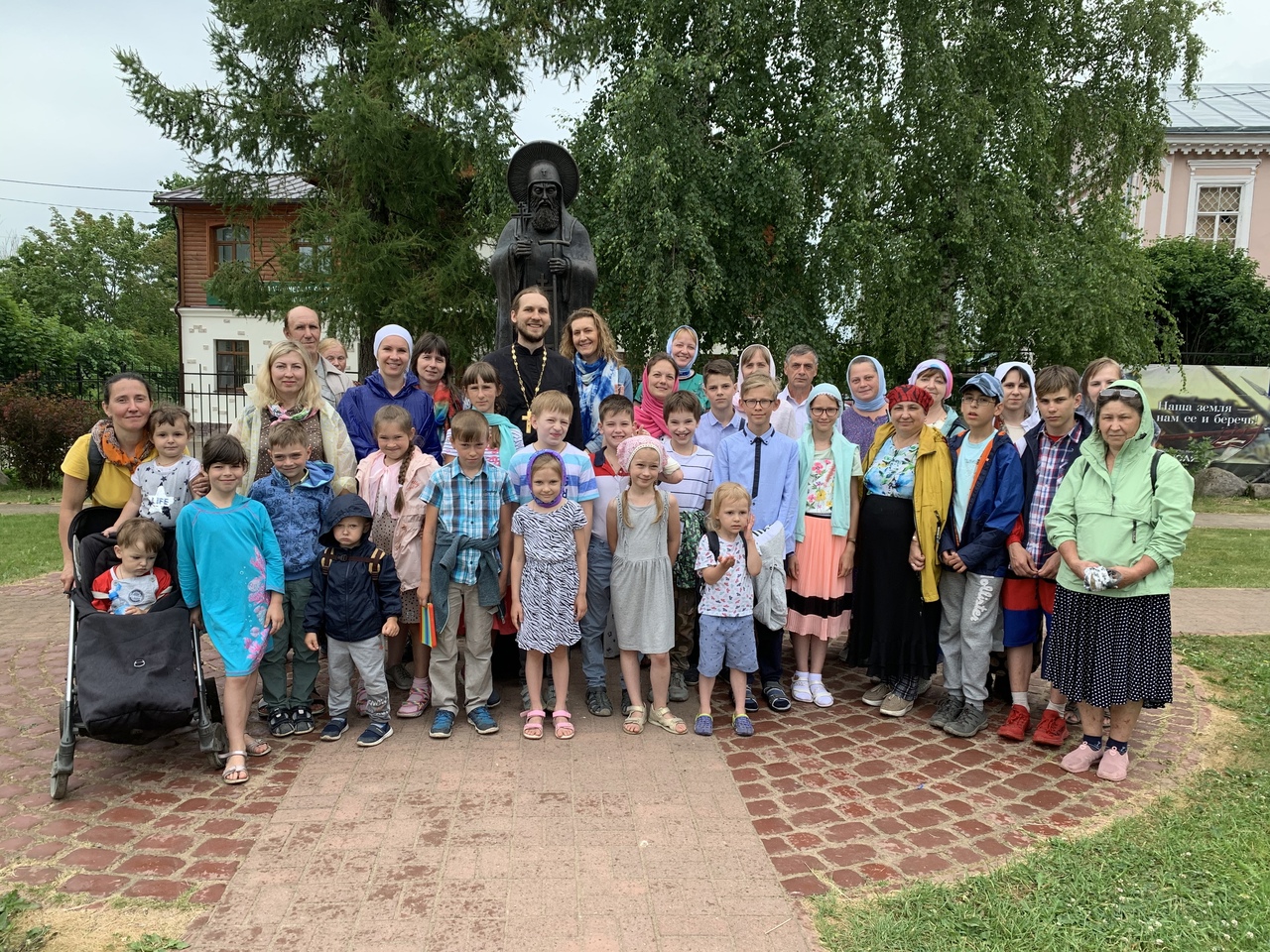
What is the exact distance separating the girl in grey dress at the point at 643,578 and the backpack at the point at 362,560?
1.22 metres

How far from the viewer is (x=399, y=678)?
4969 mm

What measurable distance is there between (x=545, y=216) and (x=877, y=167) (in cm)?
761

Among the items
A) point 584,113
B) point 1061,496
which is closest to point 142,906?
point 1061,496

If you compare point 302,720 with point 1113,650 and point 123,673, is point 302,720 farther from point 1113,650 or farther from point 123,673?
point 1113,650

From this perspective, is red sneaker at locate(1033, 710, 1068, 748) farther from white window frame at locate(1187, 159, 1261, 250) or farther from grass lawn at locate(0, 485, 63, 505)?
white window frame at locate(1187, 159, 1261, 250)

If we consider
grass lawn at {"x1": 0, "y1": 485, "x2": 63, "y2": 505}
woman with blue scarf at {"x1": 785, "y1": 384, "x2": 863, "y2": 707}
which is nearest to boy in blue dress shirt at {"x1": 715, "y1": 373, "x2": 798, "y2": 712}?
woman with blue scarf at {"x1": 785, "y1": 384, "x2": 863, "y2": 707}

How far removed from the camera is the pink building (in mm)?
23594

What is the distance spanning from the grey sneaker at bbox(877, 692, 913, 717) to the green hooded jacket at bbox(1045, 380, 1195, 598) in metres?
1.15

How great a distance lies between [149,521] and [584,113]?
11204 millimetres

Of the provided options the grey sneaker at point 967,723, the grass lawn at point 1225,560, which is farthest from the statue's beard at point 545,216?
the grass lawn at point 1225,560

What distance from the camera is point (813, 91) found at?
1275 centimetres

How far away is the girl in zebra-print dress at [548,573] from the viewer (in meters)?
4.25

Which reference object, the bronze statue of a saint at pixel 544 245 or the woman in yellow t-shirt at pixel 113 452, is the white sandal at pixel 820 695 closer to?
the bronze statue of a saint at pixel 544 245

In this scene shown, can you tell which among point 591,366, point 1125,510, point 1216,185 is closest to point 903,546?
point 1125,510
